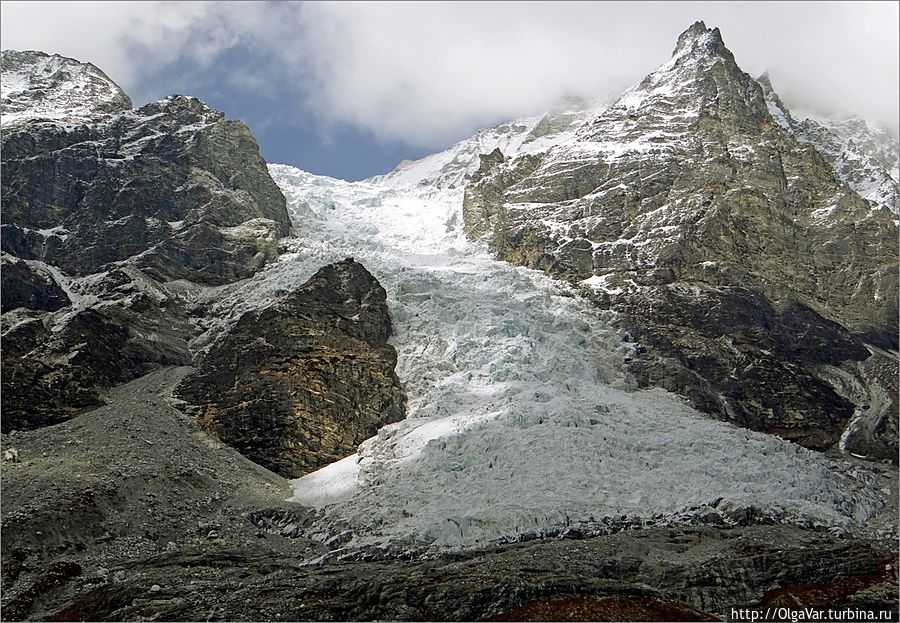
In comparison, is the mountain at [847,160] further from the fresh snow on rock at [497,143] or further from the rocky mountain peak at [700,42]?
the fresh snow on rock at [497,143]

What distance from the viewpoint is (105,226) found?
64562 mm

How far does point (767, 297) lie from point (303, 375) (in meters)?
35.3

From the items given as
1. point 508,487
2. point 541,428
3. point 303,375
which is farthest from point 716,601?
point 303,375

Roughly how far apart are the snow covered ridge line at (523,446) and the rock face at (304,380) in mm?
Result: 1676

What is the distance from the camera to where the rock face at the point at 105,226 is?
49812 mm

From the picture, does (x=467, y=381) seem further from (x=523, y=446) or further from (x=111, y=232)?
(x=111, y=232)

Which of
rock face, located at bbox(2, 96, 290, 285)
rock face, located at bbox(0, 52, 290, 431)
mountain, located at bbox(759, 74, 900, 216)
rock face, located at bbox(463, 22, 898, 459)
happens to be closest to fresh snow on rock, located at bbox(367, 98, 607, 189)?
mountain, located at bbox(759, 74, 900, 216)

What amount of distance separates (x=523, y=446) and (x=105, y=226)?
40820 mm

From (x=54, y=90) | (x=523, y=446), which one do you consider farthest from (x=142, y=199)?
(x=523, y=446)

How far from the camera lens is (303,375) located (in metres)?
48.6

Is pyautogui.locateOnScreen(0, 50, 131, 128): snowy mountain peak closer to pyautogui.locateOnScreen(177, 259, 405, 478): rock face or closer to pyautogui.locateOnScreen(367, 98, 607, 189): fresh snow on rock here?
pyautogui.locateOnScreen(177, 259, 405, 478): rock face

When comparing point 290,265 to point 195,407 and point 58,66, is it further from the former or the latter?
point 58,66

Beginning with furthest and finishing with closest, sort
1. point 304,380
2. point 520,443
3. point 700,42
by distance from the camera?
point 700,42, point 304,380, point 520,443

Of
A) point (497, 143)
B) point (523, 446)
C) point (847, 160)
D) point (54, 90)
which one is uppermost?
point (497, 143)
